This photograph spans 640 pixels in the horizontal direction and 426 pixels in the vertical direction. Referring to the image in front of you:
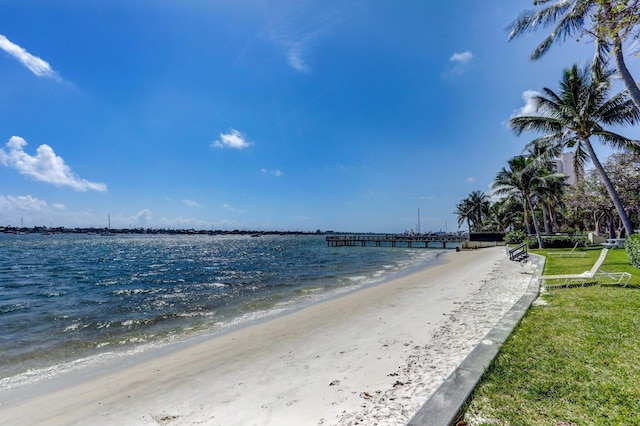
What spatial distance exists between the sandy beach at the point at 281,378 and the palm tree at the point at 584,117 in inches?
478

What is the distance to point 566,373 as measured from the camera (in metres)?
3.71

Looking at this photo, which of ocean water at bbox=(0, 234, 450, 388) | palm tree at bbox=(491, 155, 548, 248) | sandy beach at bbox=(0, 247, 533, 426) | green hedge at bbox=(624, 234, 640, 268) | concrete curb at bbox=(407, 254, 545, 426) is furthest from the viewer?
palm tree at bbox=(491, 155, 548, 248)

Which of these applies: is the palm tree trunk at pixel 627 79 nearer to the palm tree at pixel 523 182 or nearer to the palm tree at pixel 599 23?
the palm tree at pixel 599 23

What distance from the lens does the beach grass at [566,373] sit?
2922 millimetres

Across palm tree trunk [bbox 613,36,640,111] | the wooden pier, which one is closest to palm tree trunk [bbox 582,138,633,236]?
palm tree trunk [bbox 613,36,640,111]

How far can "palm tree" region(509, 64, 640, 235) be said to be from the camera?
14.6 meters

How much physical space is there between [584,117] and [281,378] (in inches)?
733

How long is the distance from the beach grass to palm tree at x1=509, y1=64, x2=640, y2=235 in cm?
1178

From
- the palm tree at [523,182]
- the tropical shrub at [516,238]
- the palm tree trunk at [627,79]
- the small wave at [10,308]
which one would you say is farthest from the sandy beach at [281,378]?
the tropical shrub at [516,238]

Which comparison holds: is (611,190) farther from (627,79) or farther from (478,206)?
(478,206)

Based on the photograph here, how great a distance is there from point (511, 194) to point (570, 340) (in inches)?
1390

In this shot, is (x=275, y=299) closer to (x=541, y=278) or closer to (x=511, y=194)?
(x=541, y=278)

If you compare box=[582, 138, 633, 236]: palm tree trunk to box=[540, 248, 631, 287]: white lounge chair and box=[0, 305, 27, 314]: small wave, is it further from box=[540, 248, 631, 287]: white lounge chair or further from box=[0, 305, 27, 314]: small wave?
box=[0, 305, 27, 314]: small wave

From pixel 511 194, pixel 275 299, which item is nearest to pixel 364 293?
pixel 275 299
